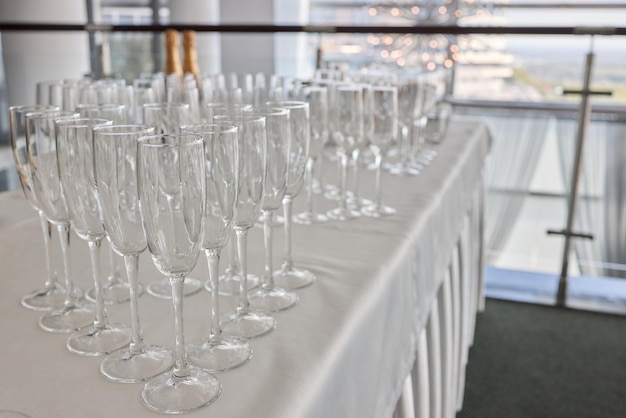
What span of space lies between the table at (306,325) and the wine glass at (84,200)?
0.02m

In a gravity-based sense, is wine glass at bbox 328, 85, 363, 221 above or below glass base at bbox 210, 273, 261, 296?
above

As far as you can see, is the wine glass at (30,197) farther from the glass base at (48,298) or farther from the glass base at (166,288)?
the glass base at (166,288)

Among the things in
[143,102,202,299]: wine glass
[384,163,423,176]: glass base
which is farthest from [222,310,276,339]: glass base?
[384,163,423,176]: glass base

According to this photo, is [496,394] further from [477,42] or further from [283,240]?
[477,42]

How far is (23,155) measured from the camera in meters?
0.75

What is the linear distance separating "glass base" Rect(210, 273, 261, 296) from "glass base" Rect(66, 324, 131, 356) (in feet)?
0.48

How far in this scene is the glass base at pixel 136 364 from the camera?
0.62m

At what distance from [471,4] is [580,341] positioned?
5878 millimetres

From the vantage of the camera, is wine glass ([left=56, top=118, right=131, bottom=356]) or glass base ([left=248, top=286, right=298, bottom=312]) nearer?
wine glass ([left=56, top=118, right=131, bottom=356])

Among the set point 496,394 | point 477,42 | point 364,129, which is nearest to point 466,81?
point 477,42

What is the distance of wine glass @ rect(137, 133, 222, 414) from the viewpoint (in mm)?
541

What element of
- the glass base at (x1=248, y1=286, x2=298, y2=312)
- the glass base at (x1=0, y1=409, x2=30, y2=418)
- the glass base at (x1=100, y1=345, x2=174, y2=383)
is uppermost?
the glass base at (x1=248, y1=286, x2=298, y2=312)

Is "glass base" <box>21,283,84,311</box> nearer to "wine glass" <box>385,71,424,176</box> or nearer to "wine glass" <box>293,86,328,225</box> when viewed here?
"wine glass" <box>293,86,328,225</box>

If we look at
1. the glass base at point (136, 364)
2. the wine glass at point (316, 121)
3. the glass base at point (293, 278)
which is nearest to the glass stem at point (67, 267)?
the glass base at point (136, 364)
